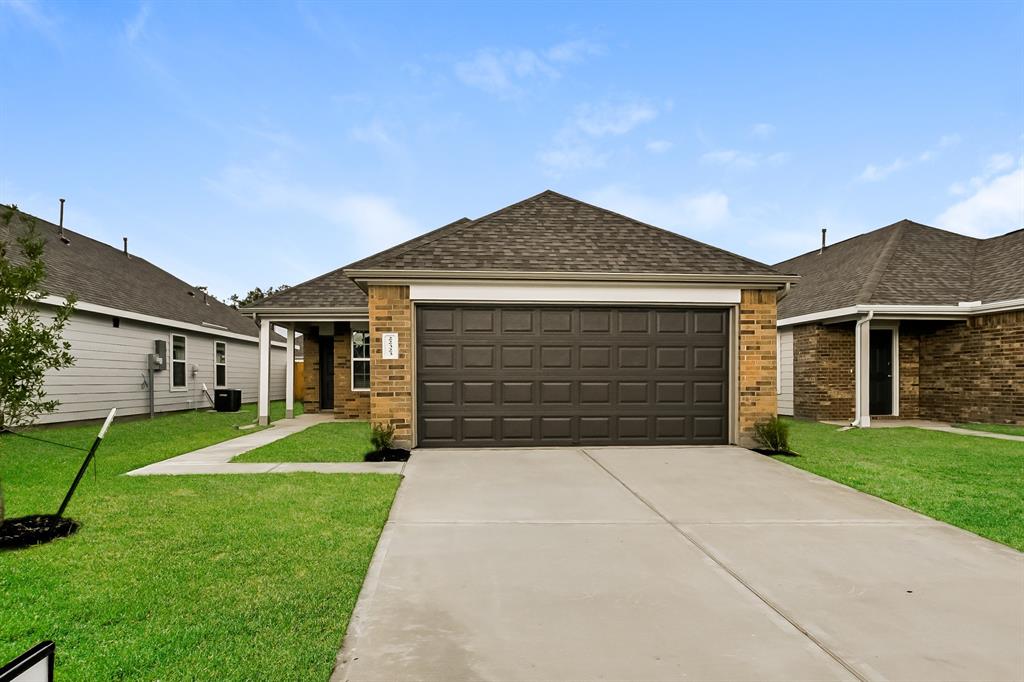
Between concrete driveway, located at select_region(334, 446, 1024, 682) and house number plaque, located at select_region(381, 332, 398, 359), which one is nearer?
concrete driveway, located at select_region(334, 446, 1024, 682)

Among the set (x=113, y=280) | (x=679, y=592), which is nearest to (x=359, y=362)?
(x=113, y=280)

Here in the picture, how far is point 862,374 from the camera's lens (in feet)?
42.2

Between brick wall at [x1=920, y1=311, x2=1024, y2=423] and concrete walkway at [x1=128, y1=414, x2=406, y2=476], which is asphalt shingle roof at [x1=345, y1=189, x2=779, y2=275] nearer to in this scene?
concrete walkway at [x1=128, y1=414, x2=406, y2=476]

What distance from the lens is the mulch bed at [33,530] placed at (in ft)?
14.3

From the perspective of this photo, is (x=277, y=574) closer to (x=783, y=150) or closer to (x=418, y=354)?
(x=418, y=354)

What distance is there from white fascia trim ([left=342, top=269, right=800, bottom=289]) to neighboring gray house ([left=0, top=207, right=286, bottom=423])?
245 inches

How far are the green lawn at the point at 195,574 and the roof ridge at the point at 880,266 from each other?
12601 mm

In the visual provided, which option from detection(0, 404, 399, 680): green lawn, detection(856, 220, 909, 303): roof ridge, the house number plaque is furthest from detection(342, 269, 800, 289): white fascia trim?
detection(856, 220, 909, 303): roof ridge

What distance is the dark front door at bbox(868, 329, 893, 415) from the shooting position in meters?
14.6

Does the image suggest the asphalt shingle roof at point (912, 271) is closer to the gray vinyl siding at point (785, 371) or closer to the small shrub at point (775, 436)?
the gray vinyl siding at point (785, 371)

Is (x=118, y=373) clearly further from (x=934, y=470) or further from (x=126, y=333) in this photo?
(x=934, y=470)

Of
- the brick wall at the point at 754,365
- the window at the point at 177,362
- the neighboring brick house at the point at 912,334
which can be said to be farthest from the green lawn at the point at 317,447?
the neighboring brick house at the point at 912,334

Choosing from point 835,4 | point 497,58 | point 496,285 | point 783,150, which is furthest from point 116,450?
point 783,150

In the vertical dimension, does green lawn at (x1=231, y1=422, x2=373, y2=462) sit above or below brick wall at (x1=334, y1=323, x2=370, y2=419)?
below
